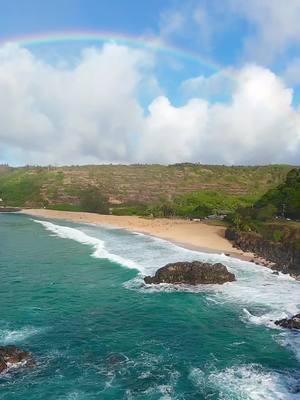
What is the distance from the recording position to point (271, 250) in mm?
63875

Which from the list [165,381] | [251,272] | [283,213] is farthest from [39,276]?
[283,213]

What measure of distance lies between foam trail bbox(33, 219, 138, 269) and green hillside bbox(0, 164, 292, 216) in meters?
31.8

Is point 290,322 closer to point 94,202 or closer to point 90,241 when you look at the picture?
point 90,241

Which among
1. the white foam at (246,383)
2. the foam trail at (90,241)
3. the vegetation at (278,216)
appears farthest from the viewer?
the vegetation at (278,216)

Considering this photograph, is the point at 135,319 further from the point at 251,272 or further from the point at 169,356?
the point at 251,272

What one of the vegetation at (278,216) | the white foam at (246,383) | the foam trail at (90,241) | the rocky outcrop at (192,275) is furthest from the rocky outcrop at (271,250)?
the white foam at (246,383)

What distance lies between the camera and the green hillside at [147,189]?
143m

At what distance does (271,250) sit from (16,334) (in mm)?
39843

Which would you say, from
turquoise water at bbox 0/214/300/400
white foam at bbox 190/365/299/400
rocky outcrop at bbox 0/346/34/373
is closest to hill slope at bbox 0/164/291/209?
turquoise water at bbox 0/214/300/400

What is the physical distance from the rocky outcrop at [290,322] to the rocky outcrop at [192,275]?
516 inches

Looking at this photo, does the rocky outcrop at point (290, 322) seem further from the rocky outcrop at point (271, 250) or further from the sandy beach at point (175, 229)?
the sandy beach at point (175, 229)

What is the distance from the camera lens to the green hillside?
470 ft

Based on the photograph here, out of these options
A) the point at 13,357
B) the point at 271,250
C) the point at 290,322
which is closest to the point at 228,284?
the point at 290,322

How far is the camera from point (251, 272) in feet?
178
